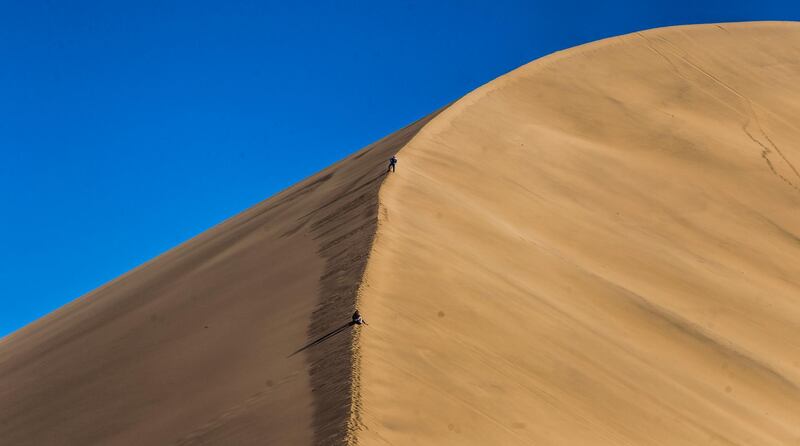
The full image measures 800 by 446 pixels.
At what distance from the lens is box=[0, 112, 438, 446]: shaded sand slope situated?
633cm

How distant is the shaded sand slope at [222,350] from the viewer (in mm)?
6332

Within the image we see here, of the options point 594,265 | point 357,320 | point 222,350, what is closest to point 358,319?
point 357,320

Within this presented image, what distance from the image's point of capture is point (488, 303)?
27.9 ft

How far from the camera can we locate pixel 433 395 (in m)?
6.41

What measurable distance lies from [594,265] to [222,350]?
453 cm

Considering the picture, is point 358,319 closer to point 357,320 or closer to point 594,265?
point 357,320

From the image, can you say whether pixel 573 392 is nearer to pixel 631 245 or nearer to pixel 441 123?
pixel 631 245

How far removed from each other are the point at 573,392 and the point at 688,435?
94 cm

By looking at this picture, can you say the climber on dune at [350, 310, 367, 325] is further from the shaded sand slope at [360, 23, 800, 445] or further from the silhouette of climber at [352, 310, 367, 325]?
the shaded sand slope at [360, 23, 800, 445]

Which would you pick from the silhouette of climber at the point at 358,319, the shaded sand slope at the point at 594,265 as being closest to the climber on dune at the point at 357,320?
the silhouette of climber at the point at 358,319

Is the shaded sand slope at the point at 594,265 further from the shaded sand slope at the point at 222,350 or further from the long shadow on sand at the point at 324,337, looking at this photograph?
the shaded sand slope at the point at 222,350

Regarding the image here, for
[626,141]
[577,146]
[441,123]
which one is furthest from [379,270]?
[626,141]

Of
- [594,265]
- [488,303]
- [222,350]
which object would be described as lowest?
[488,303]

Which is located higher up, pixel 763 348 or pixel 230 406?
pixel 230 406
